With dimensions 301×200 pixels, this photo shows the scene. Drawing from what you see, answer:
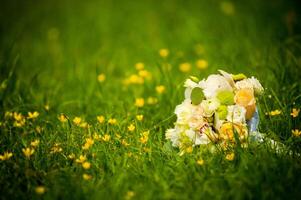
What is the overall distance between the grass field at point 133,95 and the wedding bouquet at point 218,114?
3.1 inches

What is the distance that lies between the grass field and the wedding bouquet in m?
0.08

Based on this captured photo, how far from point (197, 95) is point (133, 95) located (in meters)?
1.33

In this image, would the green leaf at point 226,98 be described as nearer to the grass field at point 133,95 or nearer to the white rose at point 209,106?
the white rose at point 209,106

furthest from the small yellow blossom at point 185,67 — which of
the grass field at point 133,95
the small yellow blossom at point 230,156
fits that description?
the small yellow blossom at point 230,156

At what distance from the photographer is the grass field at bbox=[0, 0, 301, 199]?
7.83 feet

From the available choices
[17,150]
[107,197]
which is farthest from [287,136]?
[17,150]

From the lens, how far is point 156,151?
2.66 m

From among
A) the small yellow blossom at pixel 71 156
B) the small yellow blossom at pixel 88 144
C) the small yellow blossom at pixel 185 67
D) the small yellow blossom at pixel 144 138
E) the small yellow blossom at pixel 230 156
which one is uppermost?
the small yellow blossom at pixel 185 67

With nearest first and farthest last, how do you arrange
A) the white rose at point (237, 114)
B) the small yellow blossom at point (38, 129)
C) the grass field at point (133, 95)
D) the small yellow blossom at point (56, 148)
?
the grass field at point (133, 95)
the white rose at point (237, 114)
the small yellow blossom at point (56, 148)
the small yellow blossom at point (38, 129)

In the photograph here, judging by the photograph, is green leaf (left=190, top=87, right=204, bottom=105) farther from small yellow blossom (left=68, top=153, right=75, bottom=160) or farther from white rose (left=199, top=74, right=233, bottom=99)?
small yellow blossom (left=68, top=153, right=75, bottom=160)

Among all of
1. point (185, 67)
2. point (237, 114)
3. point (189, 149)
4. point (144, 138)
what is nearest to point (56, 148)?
point (144, 138)

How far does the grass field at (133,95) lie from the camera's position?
2.39 metres

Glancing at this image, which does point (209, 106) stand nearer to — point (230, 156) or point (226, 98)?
point (226, 98)

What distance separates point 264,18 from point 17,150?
3307 mm
